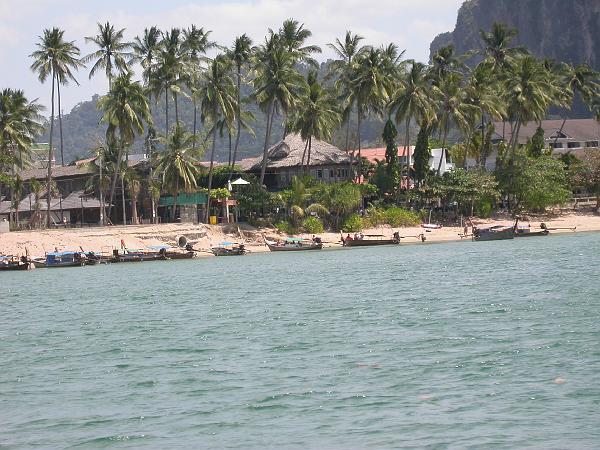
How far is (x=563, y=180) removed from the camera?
83.8 metres

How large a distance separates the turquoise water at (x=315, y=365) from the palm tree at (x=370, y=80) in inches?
1538

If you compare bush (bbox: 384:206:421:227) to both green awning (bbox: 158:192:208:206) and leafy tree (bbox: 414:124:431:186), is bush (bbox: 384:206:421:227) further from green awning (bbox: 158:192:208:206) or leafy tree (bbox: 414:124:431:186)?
green awning (bbox: 158:192:208:206)

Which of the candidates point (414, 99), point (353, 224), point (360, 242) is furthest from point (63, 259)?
point (414, 99)

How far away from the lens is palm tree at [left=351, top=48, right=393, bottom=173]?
8125cm

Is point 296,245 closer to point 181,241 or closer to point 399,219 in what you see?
point 181,241

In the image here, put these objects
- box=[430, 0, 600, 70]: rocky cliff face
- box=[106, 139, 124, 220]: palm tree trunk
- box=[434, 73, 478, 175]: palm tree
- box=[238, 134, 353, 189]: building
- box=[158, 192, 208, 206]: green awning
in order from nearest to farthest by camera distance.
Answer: box=[106, 139, 124, 220]: palm tree trunk → box=[434, 73, 478, 175]: palm tree → box=[158, 192, 208, 206]: green awning → box=[238, 134, 353, 189]: building → box=[430, 0, 600, 70]: rocky cliff face

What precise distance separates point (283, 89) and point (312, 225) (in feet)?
37.8

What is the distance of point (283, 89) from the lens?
79.2 metres

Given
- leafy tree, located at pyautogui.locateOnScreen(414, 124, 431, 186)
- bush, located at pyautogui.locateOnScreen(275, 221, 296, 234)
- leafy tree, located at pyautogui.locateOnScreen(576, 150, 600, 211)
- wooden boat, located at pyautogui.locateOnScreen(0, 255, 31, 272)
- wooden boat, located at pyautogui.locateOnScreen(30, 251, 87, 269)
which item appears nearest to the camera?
wooden boat, located at pyautogui.locateOnScreen(0, 255, 31, 272)

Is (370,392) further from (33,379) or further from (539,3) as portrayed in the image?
(539,3)

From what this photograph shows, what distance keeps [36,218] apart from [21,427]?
6964cm

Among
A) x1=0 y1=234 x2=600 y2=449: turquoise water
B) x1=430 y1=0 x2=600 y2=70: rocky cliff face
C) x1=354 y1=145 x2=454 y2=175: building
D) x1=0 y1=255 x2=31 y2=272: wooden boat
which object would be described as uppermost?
x1=430 y1=0 x2=600 y2=70: rocky cliff face

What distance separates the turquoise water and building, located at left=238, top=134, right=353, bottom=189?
43.4 m

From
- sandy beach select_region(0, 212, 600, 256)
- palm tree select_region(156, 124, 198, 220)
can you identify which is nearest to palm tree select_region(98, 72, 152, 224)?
palm tree select_region(156, 124, 198, 220)
